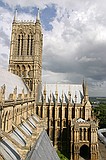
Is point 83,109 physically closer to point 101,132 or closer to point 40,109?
point 40,109

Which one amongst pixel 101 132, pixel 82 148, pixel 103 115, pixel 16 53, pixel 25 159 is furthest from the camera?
pixel 103 115

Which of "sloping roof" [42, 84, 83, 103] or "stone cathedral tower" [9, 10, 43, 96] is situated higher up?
"stone cathedral tower" [9, 10, 43, 96]

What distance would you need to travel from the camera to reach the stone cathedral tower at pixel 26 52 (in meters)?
58.0

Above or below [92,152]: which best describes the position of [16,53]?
above

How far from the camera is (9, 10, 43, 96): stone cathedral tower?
5797 centimetres

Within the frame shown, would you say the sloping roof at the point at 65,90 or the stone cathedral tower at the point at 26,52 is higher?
the stone cathedral tower at the point at 26,52

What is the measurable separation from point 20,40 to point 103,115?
63.8 meters

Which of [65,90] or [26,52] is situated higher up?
[26,52]

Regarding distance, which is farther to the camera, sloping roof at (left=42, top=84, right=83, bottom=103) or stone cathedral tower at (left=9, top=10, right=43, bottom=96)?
sloping roof at (left=42, top=84, right=83, bottom=103)

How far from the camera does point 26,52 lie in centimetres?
5869

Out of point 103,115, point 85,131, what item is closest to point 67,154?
point 85,131

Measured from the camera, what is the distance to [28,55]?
58.8 metres

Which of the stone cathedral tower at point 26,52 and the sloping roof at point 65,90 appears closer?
the stone cathedral tower at point 26,52

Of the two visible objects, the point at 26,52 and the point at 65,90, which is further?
the point at 65,90
